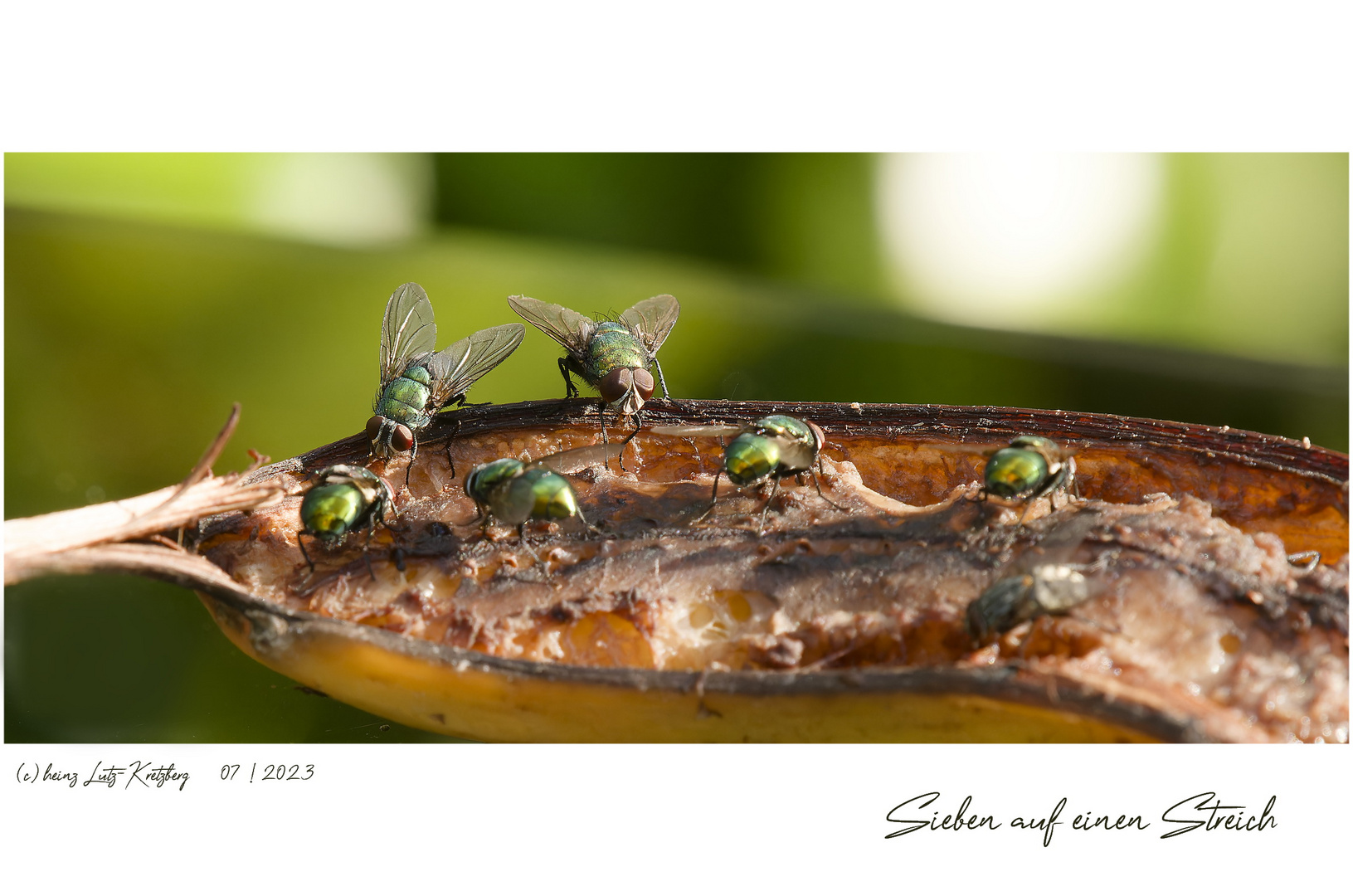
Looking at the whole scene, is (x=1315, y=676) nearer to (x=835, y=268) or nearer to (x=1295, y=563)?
(x=1295, y=563)

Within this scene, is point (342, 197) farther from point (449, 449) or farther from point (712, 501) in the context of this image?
point (712, 501)

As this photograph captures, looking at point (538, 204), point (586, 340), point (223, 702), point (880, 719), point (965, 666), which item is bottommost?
point (223, 702)

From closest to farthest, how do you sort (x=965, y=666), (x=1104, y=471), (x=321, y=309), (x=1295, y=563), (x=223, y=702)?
(x=965, y=666) < (x=1295, y=563) < (x=1104, y=471) < (x=223, y=702) < (x=321, y=309)

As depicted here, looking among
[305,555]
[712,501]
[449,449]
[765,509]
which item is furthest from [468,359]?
[765,509]

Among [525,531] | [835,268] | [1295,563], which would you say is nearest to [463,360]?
[525,531]

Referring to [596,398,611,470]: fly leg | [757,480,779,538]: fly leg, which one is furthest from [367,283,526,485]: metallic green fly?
[757,480,779,538]: fly leg

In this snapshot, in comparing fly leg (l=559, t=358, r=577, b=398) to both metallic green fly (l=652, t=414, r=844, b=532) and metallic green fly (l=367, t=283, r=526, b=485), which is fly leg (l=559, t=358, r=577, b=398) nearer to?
metallic green fly (l=367, t=283, r=526, b=485)

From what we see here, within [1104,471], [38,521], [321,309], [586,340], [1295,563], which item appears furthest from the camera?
[321,309]
